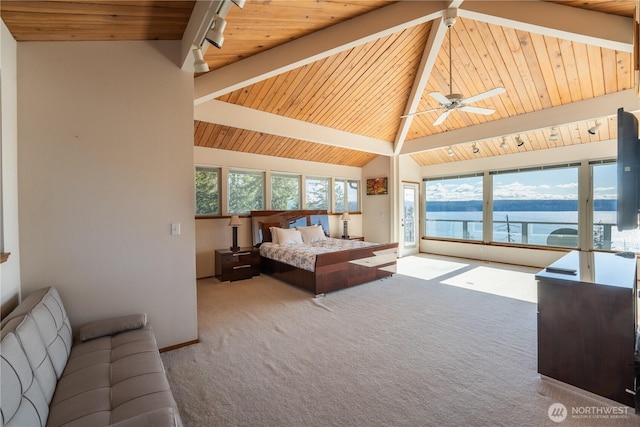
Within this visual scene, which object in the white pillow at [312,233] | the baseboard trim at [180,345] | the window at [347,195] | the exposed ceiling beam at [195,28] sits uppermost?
the exposed ceiling beam at [195,28]

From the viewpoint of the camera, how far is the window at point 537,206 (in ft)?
18.6

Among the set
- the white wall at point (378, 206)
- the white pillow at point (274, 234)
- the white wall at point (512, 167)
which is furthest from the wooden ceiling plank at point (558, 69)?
the white pillow at point (274, 234)

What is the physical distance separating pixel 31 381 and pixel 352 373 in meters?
2.00

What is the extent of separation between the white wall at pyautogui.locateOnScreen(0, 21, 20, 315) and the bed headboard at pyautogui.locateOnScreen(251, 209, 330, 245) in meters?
3.82

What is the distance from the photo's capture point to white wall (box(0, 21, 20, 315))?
73.2 inches

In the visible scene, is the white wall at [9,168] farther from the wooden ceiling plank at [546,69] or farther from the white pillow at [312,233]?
the wooden ceiling plank at [546,69]

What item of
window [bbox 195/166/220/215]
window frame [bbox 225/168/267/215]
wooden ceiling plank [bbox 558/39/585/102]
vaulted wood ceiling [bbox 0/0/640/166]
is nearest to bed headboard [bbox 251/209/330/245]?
window frame [bbox 225/168/267/215]

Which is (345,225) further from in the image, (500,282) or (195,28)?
(195,28)

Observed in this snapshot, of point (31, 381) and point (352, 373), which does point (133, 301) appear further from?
point (352, 373)

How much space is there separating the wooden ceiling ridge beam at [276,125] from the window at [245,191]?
1357 mm

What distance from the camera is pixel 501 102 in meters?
4.77

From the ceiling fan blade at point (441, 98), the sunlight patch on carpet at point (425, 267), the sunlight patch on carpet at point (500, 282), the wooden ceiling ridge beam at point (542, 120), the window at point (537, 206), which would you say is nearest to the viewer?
the ceiling fan blade at point (441, 98)

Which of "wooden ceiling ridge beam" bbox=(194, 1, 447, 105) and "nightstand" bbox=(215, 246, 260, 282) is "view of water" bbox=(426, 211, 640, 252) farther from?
"wooden ceiling ridge beam" bbox=(194, 1, 447, 105)

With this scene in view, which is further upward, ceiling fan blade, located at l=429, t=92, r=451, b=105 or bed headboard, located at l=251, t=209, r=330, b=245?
ceiling fan blade, located at l=429, t=92, r=451, b=105
